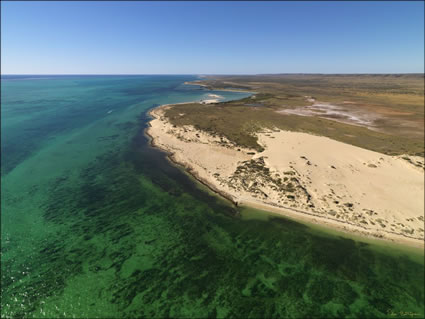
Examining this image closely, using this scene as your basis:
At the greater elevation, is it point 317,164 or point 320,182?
point 317,164

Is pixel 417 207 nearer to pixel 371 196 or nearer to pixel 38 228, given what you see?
pixel 371 196

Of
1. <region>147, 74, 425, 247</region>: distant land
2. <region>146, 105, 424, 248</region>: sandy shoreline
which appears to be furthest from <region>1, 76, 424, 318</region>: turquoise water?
<region>147, 74, 425, 247</region>: distant land

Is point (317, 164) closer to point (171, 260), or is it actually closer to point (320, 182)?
point (320, 182)

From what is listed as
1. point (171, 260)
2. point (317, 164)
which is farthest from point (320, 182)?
point (171, 260)

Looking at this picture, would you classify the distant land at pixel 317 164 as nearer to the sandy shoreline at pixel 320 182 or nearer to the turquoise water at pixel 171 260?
the sandy shoreline at pixel 320 182

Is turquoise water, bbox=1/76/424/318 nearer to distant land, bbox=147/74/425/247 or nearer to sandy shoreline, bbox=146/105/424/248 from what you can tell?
sandy shoreline, bbox=146/105/424/248
